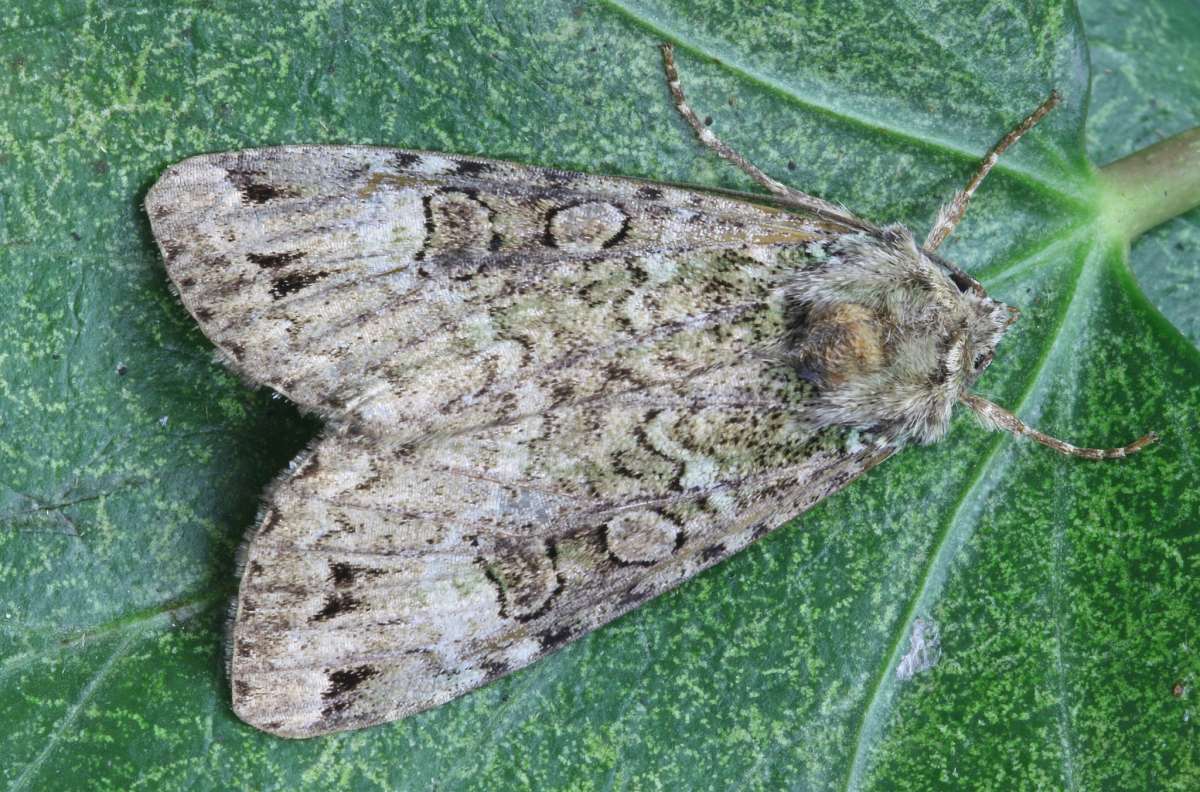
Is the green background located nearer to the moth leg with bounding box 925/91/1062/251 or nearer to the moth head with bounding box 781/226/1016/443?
the moth leg with bounding box 925/91/1062/251

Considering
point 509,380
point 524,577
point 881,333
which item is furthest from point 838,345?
point 524,577

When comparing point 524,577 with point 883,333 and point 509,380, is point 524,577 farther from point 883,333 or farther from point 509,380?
point 883,333

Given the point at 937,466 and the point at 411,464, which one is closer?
the point at 411,464

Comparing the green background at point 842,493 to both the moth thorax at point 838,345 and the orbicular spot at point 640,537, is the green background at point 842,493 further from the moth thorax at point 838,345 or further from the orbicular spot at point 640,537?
the moth thorax at point 838,345

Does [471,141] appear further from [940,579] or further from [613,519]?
[940,579]

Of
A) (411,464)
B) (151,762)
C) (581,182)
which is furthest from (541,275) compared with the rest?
(151,762)

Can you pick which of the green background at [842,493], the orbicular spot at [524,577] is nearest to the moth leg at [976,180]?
the green background at [842,493]
